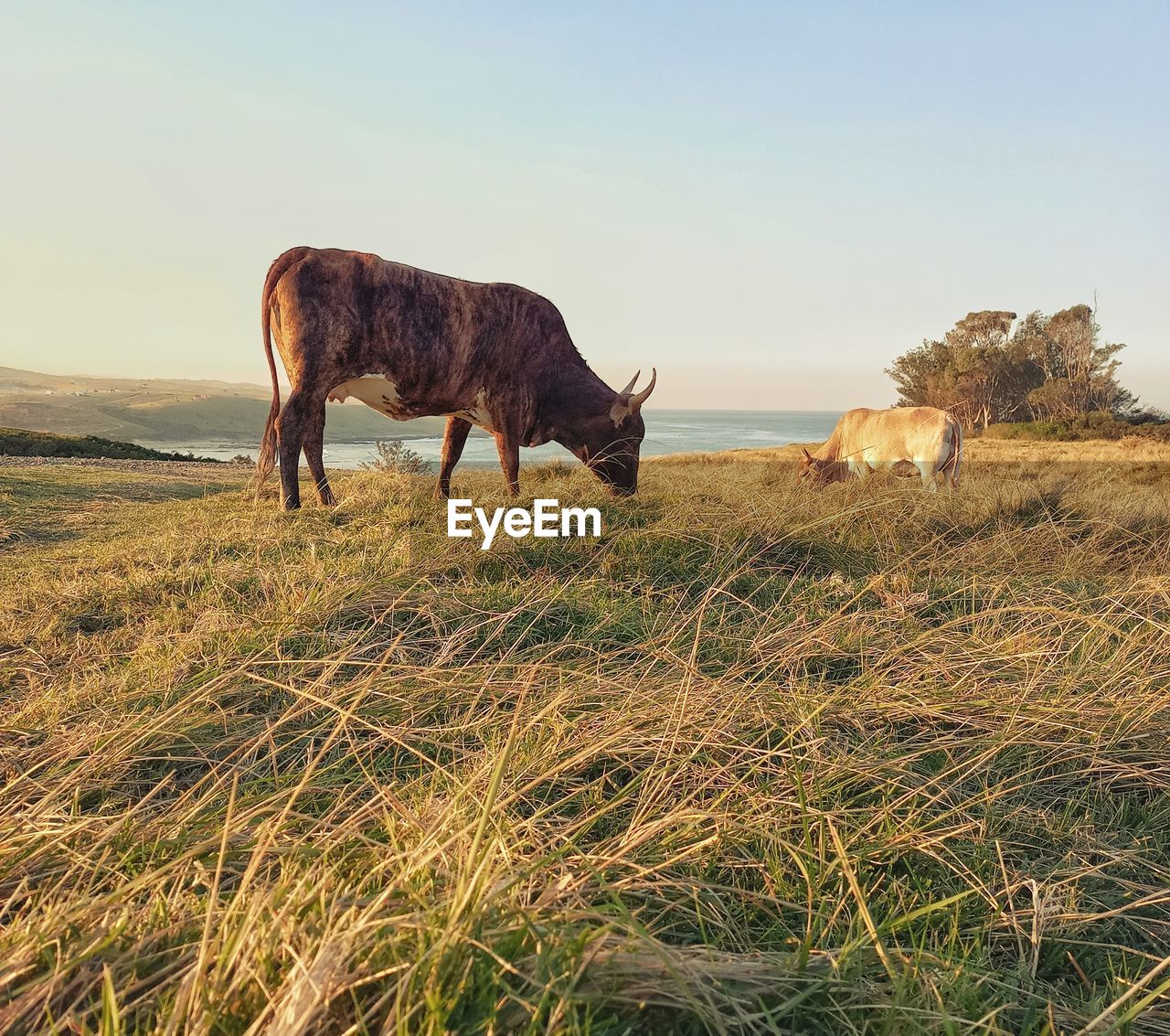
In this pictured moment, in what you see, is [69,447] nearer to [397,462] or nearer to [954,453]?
[397,462]

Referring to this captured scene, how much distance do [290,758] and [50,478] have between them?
8760mm

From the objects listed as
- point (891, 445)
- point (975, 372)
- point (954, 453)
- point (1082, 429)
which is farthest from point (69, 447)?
point (975, 372)

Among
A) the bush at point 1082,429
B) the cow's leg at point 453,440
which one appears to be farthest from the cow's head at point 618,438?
the bush at point 1082,429

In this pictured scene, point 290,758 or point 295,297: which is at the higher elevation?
point 295,297

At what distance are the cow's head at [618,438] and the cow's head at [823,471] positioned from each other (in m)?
3.42

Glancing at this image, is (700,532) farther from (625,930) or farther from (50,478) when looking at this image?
(50,478)

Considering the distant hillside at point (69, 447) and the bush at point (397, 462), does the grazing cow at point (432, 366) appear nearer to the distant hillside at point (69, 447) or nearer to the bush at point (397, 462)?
the bush at point (397, 462)

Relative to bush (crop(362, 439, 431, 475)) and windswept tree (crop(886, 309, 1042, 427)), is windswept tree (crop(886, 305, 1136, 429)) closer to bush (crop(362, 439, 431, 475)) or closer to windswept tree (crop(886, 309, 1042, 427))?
windswept tree (crop(886, 309, 1042, 427))

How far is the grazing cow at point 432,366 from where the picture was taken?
5.96 metres

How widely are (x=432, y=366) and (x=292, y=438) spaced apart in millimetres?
1272

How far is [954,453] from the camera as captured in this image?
9.27m

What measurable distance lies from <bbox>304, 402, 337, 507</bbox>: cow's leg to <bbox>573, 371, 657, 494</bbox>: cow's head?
7.24ft

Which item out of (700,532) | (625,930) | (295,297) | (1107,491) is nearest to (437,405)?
(295,297)

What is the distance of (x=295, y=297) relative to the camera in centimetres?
587
